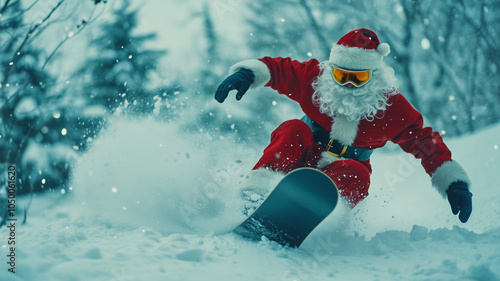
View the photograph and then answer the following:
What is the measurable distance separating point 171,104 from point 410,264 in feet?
6.00

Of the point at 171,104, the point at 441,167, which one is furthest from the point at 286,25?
the point at 441,167

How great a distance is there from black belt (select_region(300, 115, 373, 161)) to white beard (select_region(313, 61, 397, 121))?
0.09 meters

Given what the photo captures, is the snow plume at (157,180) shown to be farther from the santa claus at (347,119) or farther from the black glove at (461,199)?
the black glove at (461,199)

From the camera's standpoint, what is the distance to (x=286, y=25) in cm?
337

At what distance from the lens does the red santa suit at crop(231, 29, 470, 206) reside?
5.53 feet

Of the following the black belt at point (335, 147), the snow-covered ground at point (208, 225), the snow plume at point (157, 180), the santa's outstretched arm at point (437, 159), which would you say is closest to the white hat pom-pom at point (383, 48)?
the santa's outstretched arm at point (437, 159)

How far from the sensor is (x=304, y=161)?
178 centimetres

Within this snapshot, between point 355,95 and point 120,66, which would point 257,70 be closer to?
point 355,95

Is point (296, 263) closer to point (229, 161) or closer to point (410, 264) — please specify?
point (410, 264)

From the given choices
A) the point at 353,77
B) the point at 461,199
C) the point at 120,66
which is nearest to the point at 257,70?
the point at 353,77

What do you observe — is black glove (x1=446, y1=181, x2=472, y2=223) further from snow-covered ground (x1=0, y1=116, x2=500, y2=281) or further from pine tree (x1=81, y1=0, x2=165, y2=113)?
pine tree (x1=81, y1=0, x2=165, y2=113)

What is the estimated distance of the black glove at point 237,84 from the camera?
5.37ft

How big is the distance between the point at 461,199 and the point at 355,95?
59 centimetres

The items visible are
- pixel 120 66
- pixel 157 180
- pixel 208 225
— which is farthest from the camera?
pixel 120 66
